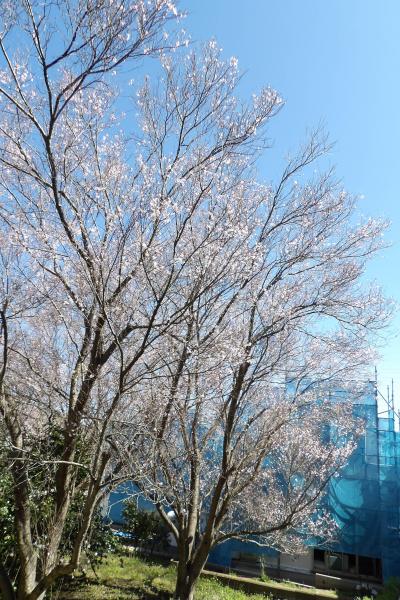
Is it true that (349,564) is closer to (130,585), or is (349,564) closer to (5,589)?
(130,585)

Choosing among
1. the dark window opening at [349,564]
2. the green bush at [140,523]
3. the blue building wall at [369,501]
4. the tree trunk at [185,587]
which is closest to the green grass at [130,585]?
the tree trunk at [185,587]

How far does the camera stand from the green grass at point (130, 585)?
639 centimetres

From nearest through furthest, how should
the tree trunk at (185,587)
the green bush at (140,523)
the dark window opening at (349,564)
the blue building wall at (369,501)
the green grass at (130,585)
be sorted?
1. the tree trunk at (185,587)
2. the green grass at (130,585)
3. the green bush at (140,523)
4. the blue building wall at (369,501)
5. the dark window opening at (349,564)

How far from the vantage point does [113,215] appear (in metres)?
3.31

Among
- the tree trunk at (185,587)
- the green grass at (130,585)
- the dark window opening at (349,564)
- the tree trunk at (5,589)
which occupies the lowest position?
the dark window opening at (349,564)

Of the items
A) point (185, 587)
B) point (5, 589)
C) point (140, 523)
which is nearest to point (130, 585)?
point (185, 587)

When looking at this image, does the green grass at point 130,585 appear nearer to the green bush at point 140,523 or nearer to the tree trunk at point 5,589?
the green bush at point 140,523

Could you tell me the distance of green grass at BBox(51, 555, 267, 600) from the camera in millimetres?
6391

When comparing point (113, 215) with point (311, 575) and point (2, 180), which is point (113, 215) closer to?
point (2, 180)

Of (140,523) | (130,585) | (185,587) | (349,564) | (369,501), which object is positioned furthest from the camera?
(369,501)

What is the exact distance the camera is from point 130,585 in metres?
7.13

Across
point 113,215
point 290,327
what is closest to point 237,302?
point 290,327

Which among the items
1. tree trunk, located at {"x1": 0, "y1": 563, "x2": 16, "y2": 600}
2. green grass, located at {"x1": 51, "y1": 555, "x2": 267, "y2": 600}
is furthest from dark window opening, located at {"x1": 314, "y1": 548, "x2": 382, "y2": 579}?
tree trunk, located at {"x1": 0, "y1": 563, "x2": 16, "y2": 600}

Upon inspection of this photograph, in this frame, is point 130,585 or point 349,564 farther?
point 349,564
